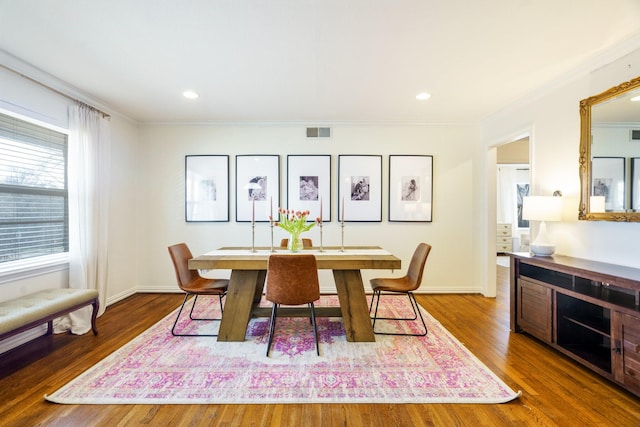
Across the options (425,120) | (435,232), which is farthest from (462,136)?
(435,232)

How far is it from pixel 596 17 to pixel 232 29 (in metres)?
2.58

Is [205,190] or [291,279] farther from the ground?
[205,190]

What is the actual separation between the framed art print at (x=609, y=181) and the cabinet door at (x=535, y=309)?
90cm

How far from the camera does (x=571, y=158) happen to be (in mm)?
2824

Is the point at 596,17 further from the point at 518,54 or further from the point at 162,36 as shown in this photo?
the point at 162,36

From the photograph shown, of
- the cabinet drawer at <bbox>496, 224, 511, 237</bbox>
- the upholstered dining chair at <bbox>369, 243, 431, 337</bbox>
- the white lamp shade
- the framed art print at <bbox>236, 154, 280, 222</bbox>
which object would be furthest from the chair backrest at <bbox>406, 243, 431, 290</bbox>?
the cabinet drawer at <bbox>496, 224, 511, 237</bbox>

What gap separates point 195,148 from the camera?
4422 mm

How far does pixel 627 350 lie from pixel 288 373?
7.69 ft

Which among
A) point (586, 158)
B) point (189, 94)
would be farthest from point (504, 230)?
point (189, 94)

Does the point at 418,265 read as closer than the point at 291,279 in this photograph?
No

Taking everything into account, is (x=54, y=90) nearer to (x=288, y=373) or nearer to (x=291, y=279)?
(x=291, y=279)

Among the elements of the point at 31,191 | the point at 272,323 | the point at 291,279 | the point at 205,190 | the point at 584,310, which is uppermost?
the point at 205,190

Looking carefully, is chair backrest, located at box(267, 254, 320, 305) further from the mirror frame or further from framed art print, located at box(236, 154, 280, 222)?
the mirror frame

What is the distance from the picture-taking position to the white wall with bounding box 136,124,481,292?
4410 mm
